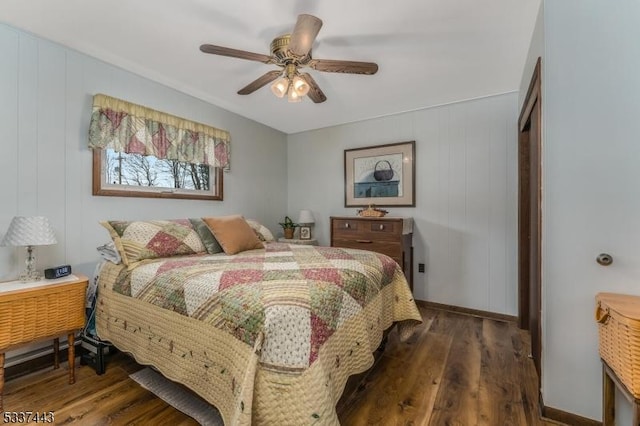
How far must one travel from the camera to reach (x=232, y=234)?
247 centimetres

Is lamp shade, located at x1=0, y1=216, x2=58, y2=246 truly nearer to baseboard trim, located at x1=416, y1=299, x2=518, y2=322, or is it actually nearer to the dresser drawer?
the dresser drawer

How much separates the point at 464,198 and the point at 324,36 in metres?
2.20

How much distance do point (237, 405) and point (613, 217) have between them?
1853 mm

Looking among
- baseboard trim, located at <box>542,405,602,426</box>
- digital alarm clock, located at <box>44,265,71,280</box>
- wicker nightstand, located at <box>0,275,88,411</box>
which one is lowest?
baseboard trim, located at <box>542,405,602,426</box>

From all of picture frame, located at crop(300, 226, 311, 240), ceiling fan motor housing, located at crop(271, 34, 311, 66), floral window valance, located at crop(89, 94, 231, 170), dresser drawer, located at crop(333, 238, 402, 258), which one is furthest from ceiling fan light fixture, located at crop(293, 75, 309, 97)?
picture frame, located at crop(300, 226, 311, 240)

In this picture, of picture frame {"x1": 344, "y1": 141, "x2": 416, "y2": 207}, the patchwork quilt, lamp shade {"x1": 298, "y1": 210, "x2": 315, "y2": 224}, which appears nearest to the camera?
the patchwork quilt

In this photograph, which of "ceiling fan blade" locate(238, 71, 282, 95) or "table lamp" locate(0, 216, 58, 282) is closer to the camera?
"table lamp" locate(0, 216, 58, 282)

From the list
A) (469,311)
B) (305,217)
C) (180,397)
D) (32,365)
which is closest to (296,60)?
(180,397)

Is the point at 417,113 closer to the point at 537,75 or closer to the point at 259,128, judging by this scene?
the point at 537,75

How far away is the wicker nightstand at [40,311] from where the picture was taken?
1.61 meters

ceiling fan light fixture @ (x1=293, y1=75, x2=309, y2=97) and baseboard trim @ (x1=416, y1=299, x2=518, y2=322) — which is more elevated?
ceiling fan light fixture @ (x1=293, y1=75, x2=309, y2=97)

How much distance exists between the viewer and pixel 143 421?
1.50m

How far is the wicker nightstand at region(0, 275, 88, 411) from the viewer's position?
1.61m

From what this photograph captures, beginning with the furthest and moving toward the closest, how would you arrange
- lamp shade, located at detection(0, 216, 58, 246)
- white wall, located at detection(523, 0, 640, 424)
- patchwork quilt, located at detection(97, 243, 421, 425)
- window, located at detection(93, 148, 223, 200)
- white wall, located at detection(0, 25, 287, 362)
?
1. window, located at detection(93, 148, 223, 200)
2. white wall, located at detection(0, 25, 287, 362)
3. lamp shade, located at detection(0, 216, 58, 246)
4. white wall, located at detection(523, 0, 640, 424)
5. patchwork quilt, located at detection(97, 243, 421, 425)
